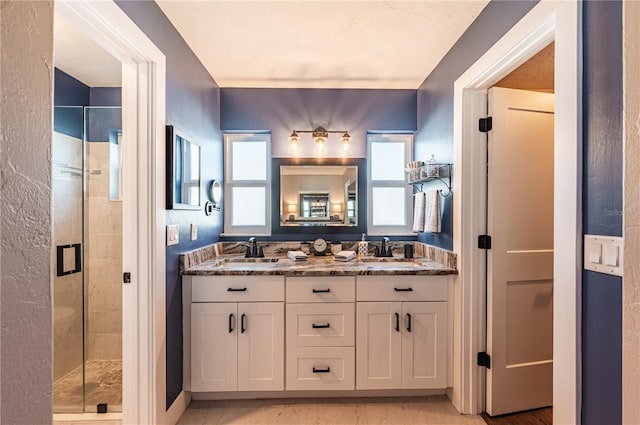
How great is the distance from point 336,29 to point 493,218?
57.6 inches

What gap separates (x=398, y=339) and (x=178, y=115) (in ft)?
6.43

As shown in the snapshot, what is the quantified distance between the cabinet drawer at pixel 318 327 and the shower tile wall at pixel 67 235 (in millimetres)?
1649

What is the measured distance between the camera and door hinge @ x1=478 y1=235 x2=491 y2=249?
1.87 m

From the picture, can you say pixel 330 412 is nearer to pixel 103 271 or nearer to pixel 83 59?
pixel 103 271

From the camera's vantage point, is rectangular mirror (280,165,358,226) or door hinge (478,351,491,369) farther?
rectangular mirror (280,165,358,226)

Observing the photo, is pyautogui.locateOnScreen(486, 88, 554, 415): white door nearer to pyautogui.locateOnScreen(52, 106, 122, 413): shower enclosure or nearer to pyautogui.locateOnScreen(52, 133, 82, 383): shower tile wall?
pyautogui.locateOnScreen(52, 106, 122, 413): shower enclosure

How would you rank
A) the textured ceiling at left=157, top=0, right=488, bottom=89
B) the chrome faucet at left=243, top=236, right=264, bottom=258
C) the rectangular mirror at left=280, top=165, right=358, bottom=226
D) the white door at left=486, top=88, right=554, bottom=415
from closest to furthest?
the textured ceiling at left=157, top=0, right=488, bottom=89, the white door at left=486, top=88, right=554, bottom=415, the chrome faucet at left=243, top=236, right=264, bottom=258, the rectangular mirror at left=280, top=165, right=358, bottom=226

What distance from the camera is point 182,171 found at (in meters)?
1.91

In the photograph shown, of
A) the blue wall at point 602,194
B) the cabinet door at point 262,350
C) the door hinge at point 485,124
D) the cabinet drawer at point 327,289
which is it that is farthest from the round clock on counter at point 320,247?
the blue wall at point 602,194

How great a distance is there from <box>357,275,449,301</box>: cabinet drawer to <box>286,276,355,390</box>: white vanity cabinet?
0.09m

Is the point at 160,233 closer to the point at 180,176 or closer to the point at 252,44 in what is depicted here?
the point at 180,176

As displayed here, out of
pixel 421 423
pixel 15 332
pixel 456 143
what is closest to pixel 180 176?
pixel 15 332

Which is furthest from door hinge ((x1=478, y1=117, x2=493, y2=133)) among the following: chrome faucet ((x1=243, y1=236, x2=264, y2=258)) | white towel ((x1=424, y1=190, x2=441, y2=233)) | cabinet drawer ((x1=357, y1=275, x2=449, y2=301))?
chrome faucet ((x1=243, y1=236, x2=264, y2=258))

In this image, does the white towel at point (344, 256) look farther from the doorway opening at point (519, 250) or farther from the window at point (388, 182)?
the doorway opening at point (519, 250)
